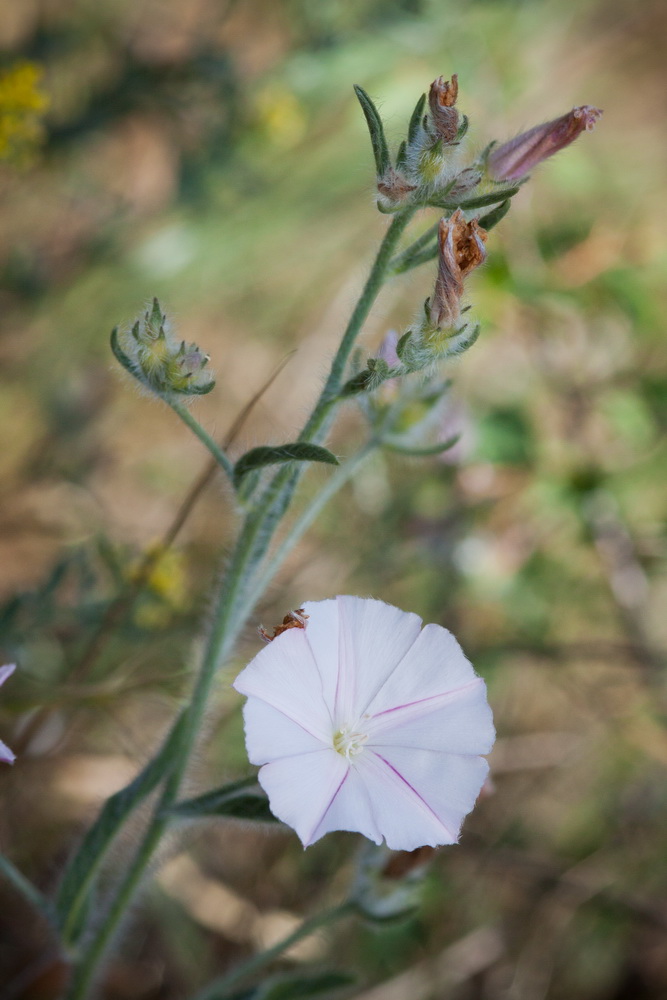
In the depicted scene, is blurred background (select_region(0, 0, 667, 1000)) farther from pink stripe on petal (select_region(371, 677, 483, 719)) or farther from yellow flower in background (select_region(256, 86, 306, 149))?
pink stripe on petal (select_region(371, 677, 483, 719))

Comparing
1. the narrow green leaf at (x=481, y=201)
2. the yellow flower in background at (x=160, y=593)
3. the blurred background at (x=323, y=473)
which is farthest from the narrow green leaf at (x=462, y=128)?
the blurred background at (x=323, y=473)

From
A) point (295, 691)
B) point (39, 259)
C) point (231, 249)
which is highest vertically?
point (39, 259)

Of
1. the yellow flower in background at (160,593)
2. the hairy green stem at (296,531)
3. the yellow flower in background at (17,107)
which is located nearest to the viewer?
the hairy green stem at (296,531)

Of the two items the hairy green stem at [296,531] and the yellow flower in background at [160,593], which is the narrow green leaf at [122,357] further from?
the yellow flower in background at [160,593]

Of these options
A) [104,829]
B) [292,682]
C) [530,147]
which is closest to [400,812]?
[292,682]

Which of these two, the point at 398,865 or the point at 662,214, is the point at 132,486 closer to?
the point at 398,865

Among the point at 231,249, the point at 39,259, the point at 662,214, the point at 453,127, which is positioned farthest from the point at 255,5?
the point at 453,127
